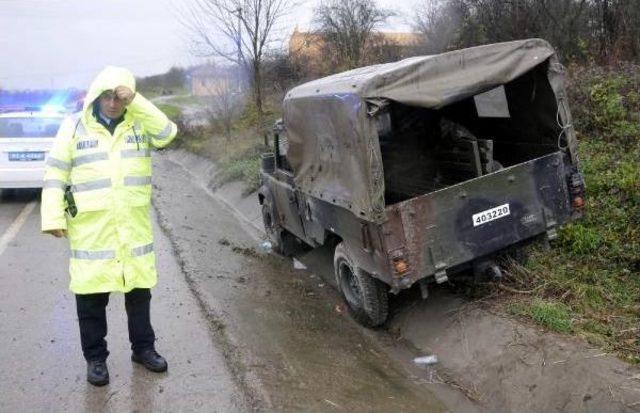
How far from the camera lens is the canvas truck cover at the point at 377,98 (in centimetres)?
490

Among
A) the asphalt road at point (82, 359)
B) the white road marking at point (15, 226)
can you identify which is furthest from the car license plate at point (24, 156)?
the asphalt road at point (82, 359)

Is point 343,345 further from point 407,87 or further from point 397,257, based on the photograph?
point 407,87

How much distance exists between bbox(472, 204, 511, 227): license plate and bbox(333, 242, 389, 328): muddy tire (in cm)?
109

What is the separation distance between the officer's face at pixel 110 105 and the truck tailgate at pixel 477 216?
84.5 inches

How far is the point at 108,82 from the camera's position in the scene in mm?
3979

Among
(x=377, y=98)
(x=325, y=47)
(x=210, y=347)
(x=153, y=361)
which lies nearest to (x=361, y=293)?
(x=210, y=347)

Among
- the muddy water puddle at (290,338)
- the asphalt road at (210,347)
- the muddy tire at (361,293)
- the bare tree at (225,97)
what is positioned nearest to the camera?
the asphalt road at (210,347)

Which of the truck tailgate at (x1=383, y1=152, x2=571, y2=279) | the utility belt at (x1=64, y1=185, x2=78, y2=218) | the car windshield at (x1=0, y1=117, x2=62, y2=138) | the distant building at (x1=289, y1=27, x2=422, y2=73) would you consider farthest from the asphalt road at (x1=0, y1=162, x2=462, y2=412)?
the distant building at (x1=289, y1=27, x2=422, y2=73)

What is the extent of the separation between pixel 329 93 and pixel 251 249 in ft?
13.9

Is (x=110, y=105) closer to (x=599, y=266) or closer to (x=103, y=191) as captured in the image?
(x=103, y=191)

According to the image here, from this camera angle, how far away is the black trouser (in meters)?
4.18

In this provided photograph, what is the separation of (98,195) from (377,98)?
221cm

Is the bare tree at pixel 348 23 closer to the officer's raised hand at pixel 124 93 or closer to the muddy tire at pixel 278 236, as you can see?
the muddy tire at pixel 278 236

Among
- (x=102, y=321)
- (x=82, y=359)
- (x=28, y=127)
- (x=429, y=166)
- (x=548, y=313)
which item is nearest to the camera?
(x=102, y=321)
